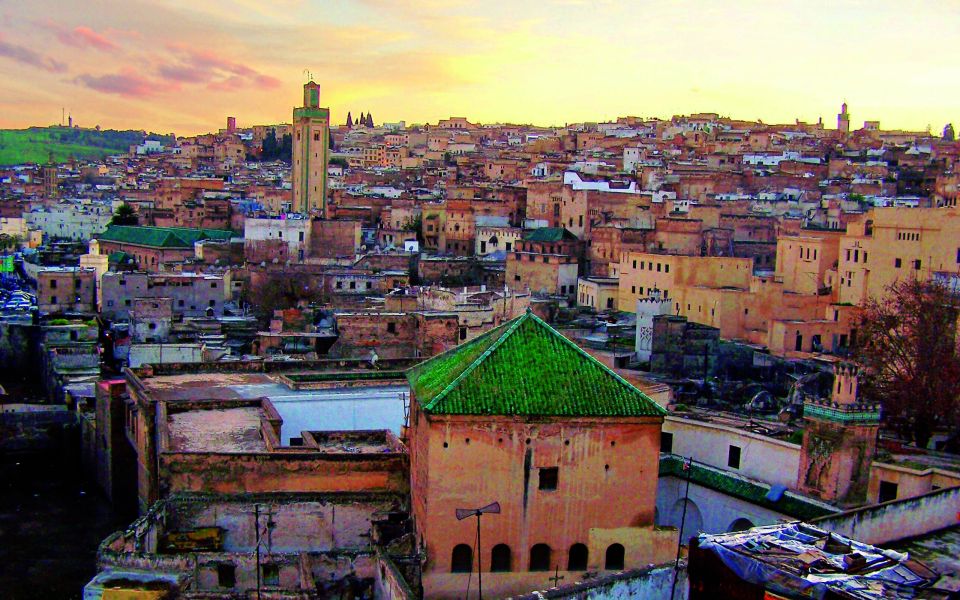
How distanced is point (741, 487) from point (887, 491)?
1.64m

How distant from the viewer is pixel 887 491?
39.3ft

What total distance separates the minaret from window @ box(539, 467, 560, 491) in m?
3.31

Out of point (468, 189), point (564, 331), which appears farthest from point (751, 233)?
point (468, 189)

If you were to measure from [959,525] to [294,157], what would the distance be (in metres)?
39.1

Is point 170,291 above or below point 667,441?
above

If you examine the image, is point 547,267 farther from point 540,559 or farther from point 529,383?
point 540,559

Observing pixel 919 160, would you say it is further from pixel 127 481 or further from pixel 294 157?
pixel 127 481

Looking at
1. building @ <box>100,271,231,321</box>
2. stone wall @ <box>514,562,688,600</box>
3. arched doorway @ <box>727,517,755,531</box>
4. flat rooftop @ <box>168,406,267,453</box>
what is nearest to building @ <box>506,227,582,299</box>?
building @ <box>100,271,231,321</box>

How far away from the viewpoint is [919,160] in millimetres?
49125

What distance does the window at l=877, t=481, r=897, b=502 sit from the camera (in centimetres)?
1192

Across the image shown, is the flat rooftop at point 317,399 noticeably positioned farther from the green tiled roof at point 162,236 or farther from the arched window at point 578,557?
the green tiled roof at point 162,236

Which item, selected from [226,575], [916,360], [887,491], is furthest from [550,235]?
[226,575]

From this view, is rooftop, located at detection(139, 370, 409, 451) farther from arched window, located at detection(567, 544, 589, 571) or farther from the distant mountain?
the distant mountain

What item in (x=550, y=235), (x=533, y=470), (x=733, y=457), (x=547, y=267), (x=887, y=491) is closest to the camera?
(x=533, y=470)
